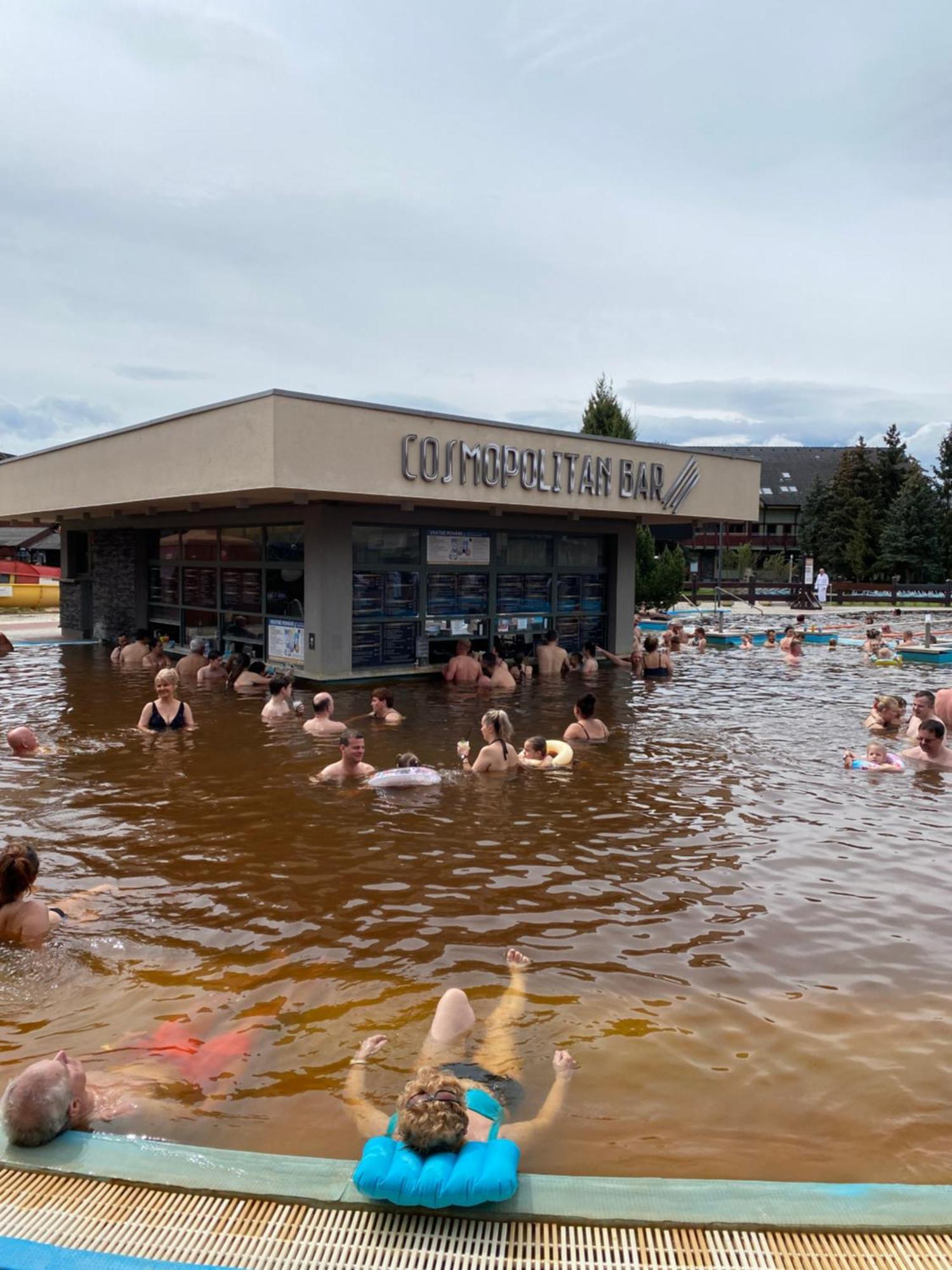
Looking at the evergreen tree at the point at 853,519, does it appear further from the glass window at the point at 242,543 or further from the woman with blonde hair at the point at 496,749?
the woman with blonde hair at the point at 496,749

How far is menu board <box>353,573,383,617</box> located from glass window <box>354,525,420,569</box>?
0.22 m

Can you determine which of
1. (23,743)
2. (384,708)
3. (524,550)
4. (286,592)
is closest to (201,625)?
(286,592)

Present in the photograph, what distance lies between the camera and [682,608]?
142ft

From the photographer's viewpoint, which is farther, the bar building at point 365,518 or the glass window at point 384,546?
the glass window at point 384,546

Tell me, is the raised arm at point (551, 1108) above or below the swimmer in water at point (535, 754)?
below

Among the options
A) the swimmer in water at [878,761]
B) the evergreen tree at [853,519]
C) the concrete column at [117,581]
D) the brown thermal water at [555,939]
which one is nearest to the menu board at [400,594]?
the brown thermal water at [555,939]

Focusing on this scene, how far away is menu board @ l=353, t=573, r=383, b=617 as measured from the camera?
57.9 feet

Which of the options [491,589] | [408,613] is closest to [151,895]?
[408,613]

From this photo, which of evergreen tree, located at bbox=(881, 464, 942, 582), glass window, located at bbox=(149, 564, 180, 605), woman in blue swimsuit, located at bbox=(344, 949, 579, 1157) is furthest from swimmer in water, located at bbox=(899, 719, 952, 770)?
evergreen tree, located at bbox=(881, 464, 942, 582)

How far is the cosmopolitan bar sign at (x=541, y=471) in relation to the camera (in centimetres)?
1611

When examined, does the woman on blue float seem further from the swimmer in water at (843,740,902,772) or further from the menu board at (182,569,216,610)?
the menu board at (182,569,216,610)

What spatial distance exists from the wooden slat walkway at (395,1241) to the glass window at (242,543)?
16.4m

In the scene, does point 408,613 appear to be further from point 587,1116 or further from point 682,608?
point 682,608

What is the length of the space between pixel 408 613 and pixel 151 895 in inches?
468
